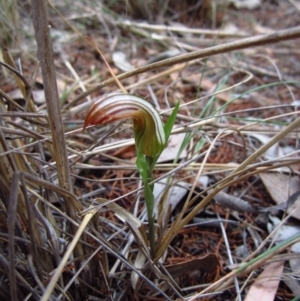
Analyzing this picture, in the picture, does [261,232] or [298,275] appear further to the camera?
[261,232]

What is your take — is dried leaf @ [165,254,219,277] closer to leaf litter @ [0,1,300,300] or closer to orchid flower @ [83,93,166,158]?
leaf litter @ [0,1,300,300]

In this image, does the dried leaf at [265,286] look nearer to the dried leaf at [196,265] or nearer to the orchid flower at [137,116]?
the dried leaf at [196,265]

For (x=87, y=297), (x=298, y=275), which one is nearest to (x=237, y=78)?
(x=298, y=275)

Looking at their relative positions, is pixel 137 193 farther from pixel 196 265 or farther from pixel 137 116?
pixel 137 116

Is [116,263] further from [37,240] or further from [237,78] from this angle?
[237,78]

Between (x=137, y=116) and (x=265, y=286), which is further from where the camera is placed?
(x=265, y=286)

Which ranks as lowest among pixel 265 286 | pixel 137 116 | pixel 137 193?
pixel 265 286

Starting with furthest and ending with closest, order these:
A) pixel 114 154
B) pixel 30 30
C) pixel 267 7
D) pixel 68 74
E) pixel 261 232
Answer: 1. pixel 267 7
2. pixel 30 30
3. pixel 68 74
4. pixel 114 154
5. pixel 261 232

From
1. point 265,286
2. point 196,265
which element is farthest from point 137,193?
point 265,286

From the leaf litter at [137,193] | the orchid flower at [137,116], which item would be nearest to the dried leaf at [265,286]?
the leaf litter at [137,193]
